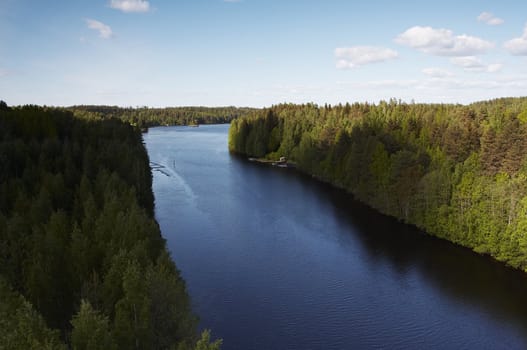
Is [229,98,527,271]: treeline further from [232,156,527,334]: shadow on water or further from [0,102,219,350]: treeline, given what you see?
[0,102,219,350]: treeline

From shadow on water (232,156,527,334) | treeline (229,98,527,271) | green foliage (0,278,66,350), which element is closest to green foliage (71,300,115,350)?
green foliage (0,278,66,350)

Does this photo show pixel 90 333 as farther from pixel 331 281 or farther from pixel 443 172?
pixel 443 172

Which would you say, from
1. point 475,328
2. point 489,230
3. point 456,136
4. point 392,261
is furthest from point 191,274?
point 456,136

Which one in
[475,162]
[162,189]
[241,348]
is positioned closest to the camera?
[241,348]

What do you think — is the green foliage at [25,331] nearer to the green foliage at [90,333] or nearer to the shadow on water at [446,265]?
the green foliage at [90,333]

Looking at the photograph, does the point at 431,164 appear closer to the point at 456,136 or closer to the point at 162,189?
the point at 456,136
